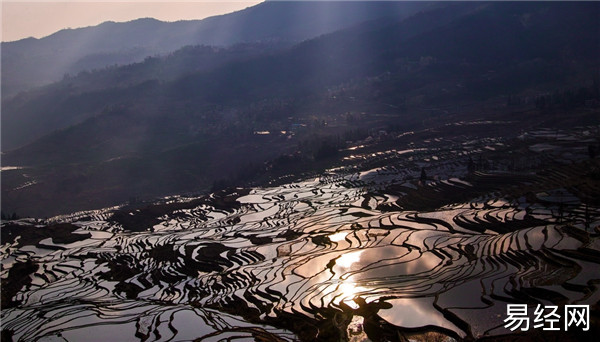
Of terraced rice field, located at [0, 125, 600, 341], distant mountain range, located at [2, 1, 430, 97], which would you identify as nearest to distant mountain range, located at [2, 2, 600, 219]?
terraced rice field, located at [0, 125, 600, 341]

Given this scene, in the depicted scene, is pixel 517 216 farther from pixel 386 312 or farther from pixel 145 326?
pixel 145 326

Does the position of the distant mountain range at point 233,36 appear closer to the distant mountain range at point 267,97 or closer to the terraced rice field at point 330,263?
the distant mountain range at point 267,97

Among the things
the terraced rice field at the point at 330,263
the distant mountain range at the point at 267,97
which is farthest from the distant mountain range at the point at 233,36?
the terraced rice field at the point at 330,263

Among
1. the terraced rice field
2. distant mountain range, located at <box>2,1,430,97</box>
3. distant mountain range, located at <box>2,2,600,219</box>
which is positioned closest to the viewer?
the terraced rice field

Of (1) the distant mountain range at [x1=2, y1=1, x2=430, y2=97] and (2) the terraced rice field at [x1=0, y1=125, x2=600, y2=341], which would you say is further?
(1) the distant mountain range at [x1=2, y1=1, x2=430, y2=97]

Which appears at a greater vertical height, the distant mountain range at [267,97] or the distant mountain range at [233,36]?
the distant mountain range at [233,36]

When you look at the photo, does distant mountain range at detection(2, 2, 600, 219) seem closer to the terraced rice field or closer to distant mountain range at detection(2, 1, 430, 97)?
the terraced rice field

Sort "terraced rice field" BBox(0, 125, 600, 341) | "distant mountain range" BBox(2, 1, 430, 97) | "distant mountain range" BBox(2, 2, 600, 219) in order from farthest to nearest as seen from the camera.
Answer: "distant mountain range" BBox(2, 1, 430, 97)
"distant mountain range" BBox(2, 2, 600, 219)
"terraced rice field" BBox(0, 125, 600, 341)
